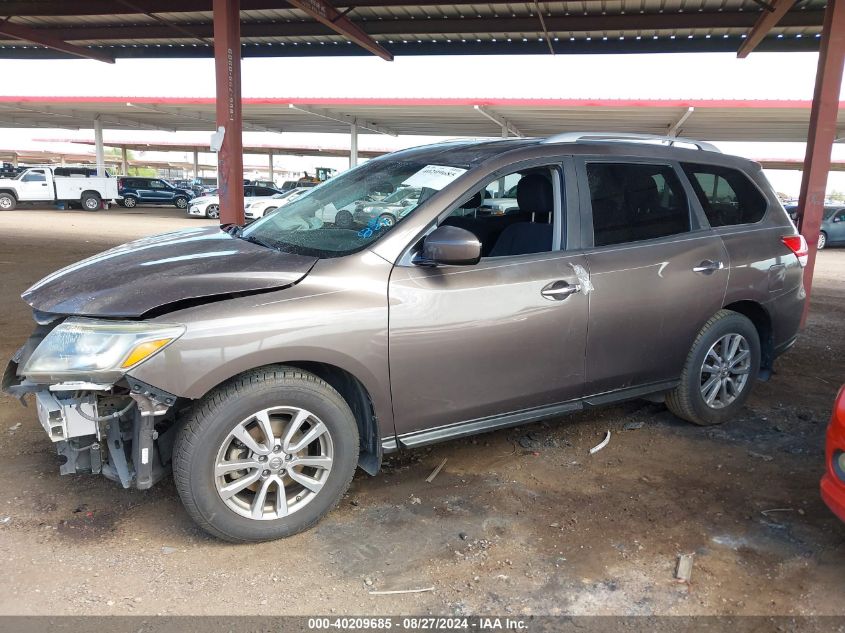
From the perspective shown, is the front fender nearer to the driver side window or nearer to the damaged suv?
the damaged suv

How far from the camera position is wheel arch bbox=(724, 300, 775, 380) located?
14.4 feet

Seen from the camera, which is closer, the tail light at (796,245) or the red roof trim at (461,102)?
the tail light at (796,245)

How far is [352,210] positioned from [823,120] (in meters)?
6.20

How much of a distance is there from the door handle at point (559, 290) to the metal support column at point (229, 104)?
Answer: 5.47 meters

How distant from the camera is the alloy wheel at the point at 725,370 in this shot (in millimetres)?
4250

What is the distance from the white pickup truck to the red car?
3029 centimetres

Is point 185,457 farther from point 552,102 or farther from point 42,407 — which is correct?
A: point 552,102

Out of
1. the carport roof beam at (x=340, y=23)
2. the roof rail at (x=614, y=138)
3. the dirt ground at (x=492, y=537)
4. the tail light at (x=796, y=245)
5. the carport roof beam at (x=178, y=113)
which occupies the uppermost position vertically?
the carport roof beam at (x=340, y=23)

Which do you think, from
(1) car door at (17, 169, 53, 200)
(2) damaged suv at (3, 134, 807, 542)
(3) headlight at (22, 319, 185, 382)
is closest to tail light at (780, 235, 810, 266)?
(2) damaged suv at (3, 134, 807, 542)

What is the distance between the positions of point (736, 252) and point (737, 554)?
2.03 meters

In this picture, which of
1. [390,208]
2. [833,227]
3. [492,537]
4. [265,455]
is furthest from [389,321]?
[833,227]

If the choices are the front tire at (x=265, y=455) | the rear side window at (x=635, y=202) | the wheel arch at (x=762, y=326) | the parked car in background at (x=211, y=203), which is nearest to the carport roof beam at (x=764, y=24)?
the wheel arch at (x=762, y=326)

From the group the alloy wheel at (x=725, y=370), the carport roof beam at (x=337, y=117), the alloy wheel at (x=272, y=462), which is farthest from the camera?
the carport roof beam at (x=337, y=117)

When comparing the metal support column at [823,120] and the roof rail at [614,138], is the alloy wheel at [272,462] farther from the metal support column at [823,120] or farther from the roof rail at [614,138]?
the metal support column at [823,120]
